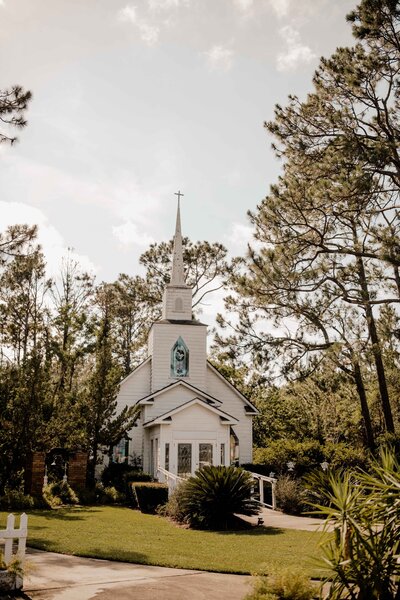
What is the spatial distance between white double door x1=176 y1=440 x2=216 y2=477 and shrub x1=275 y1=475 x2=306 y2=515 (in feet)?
19.0

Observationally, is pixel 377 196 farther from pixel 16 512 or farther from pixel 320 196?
pixel 16 512

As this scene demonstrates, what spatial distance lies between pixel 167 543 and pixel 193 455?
43.5ft

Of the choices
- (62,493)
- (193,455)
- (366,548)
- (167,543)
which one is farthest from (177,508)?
(366,548)

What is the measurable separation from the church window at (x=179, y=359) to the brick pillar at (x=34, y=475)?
12423mm

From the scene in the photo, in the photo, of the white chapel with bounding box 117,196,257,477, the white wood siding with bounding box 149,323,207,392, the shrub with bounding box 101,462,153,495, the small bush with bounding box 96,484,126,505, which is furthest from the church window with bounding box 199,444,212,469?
the white wood siding with bounding box 149,323,207,392

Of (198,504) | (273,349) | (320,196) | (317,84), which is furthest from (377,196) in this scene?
(198,504)

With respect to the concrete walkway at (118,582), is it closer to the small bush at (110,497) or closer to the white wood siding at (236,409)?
the small bush at (110,497)

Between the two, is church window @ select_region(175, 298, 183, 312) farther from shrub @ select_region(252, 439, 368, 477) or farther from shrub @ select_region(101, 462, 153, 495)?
shrub @ select_region(252, 439, 368, 477)

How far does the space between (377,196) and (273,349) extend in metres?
6.50

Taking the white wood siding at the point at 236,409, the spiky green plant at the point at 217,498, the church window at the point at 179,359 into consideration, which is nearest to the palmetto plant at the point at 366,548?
the spiky green plant at the point at 217,498

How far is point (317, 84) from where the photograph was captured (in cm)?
1622

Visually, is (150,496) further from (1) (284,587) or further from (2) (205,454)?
(1) (284,587)

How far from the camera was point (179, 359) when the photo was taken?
1217 inches

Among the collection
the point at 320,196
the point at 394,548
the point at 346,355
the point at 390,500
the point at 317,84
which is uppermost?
the point at 317,84
